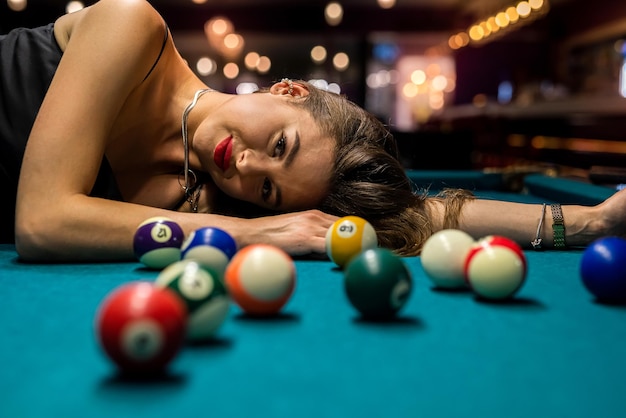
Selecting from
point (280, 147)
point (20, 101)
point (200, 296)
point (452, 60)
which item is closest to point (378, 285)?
point (200, 296)

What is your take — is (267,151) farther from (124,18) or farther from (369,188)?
(124,18)

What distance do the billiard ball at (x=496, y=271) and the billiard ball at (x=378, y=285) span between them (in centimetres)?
22

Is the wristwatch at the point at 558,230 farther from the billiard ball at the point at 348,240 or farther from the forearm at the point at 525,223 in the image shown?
the billiard ball at the point at 348,240

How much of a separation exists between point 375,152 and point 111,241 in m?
0.97

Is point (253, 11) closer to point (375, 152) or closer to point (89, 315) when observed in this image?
point (375, 152)

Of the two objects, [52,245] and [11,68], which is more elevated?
[11,68]

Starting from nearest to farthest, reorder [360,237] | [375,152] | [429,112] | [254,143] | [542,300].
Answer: [542,300], [360,237], [254,143], [375,152], [429,112]

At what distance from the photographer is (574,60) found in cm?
1471

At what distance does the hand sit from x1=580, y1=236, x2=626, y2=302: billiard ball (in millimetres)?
788

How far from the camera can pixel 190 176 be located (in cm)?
258

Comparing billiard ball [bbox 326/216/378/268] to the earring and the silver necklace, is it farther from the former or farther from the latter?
the silver necklace

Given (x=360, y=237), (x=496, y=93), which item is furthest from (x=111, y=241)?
(x=496, y=93)

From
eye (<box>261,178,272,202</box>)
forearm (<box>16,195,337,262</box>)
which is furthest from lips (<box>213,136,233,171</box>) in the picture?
forearm (<box>16,195,337,262</box>)

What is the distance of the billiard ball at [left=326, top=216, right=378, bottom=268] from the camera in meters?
1.87
